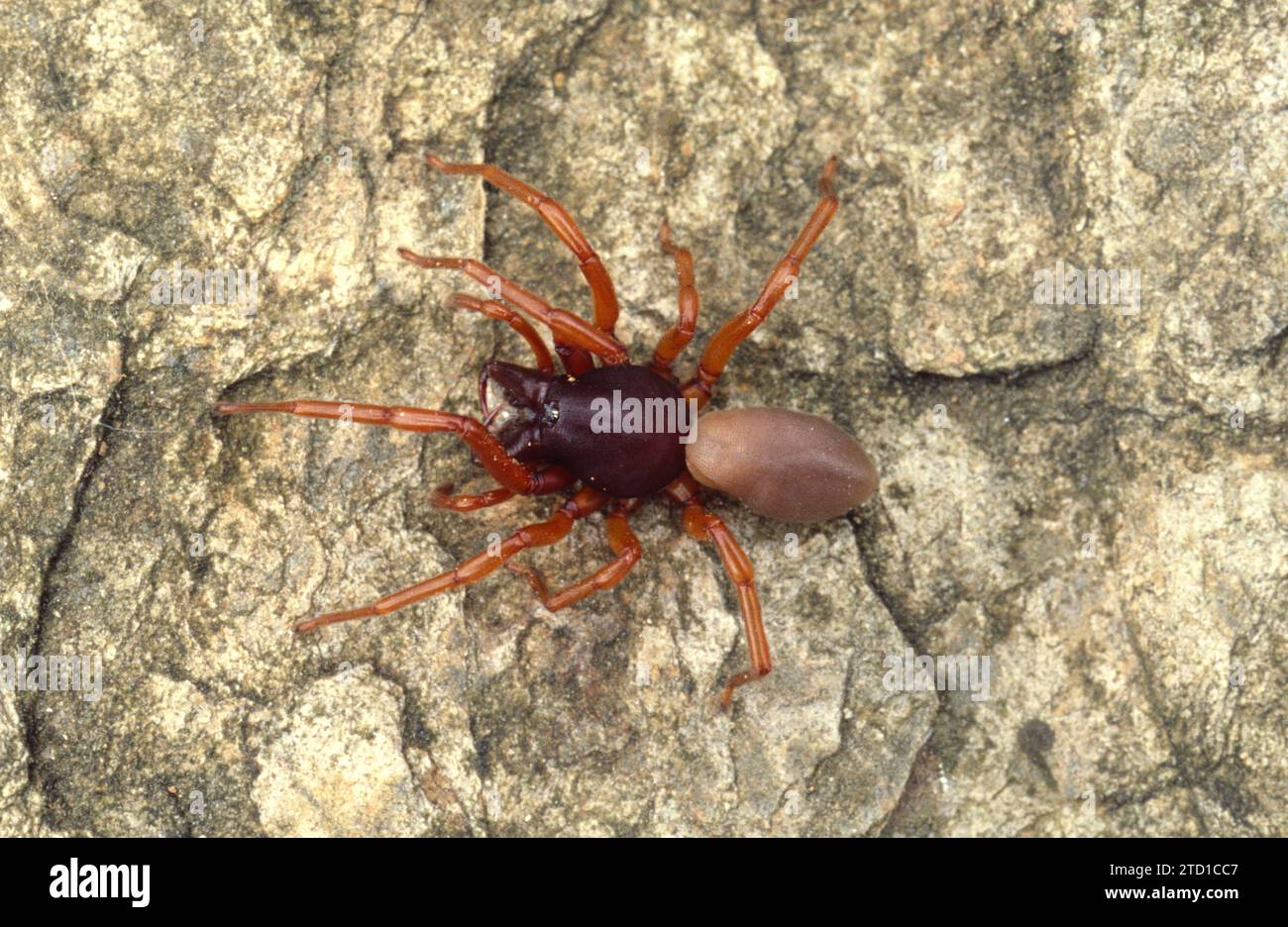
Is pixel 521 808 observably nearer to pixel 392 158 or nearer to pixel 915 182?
pixel 392 158

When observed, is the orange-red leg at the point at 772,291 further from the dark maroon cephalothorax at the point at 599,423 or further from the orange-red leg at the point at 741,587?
the orange-red leg at the point at 741,587

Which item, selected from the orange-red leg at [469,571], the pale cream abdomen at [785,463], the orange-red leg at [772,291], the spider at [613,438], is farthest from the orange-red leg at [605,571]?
the orange-red leg at [772,291]

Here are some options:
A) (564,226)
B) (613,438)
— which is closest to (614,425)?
(613,438)

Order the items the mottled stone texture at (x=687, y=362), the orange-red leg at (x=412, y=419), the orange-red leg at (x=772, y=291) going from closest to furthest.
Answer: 1. the orange-red leg at (x=412, y=419)
2. the mottled stone texture at (x=687, y=362)
3. the orange-red leg at (x=772, y=291)

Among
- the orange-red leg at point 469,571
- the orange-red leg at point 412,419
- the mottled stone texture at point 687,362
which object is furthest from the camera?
the mottled stone texture at point 687,362

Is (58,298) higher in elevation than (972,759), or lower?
higher

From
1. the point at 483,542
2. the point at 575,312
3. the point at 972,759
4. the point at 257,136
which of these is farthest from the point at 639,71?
the point at 972,759

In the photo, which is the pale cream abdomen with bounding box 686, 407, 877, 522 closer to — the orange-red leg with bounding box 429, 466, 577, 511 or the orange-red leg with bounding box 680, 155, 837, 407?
the orange-red leg with bounding box 680, 155, 837, 407

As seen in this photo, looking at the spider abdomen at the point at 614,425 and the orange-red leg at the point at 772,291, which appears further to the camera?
the spider abdomen at the point at 614,425
